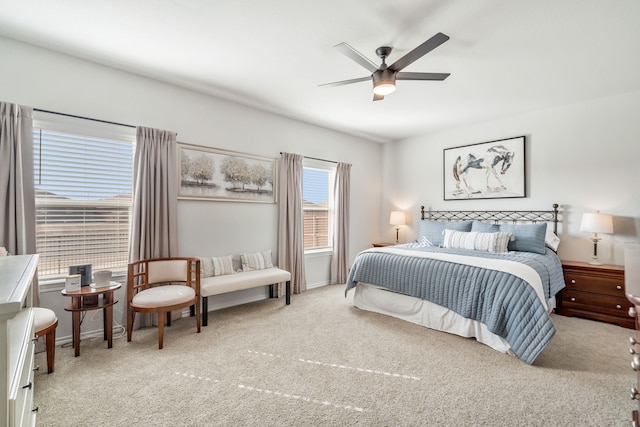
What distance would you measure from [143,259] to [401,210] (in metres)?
4.44

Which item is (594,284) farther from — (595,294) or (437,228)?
(437,228)

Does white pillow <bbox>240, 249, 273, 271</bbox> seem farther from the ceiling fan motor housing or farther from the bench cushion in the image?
the ceiling fan motor housing

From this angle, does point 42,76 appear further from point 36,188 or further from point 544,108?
point 544,108

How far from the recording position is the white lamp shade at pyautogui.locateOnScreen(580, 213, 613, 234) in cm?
360

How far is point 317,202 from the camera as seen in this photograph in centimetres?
529

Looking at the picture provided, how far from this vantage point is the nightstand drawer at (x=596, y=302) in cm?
340

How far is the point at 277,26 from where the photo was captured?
247 centimetres

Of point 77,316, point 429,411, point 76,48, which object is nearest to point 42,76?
point 76,48

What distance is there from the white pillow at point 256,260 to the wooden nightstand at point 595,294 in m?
3.72

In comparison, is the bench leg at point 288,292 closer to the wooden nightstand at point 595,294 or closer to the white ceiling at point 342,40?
the white ceiling at point 342,40

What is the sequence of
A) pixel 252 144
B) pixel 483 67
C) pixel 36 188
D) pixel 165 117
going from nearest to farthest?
1. pixel 36 188
2. pixel 483 67
3. pixel 165 117
4. pixel 252 144

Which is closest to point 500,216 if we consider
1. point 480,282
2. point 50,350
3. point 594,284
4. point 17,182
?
point 594,284

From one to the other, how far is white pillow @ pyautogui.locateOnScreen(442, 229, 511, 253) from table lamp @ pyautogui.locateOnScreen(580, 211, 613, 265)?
0.86m

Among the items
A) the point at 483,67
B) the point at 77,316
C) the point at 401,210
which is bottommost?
the point at 77,316
